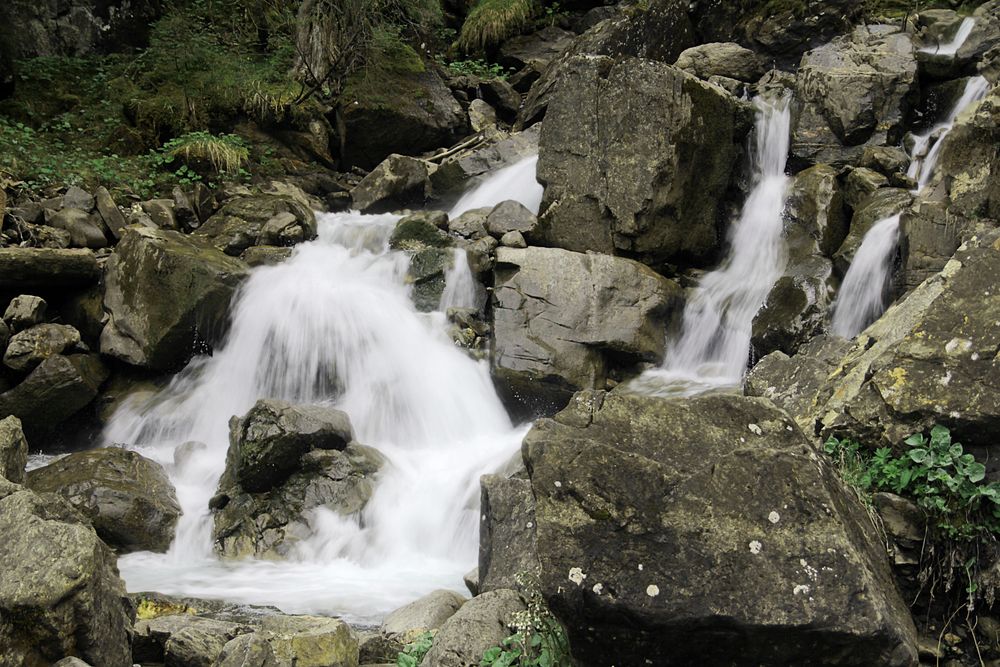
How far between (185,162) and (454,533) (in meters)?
8.67

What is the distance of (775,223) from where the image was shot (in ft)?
34.9

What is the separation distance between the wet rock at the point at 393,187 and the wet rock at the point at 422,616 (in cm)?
929

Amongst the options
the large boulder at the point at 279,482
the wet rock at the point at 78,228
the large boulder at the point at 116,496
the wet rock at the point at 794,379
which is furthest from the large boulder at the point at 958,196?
the wet rock at the point at 78,228

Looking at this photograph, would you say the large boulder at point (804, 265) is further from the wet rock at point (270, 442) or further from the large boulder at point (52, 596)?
the large boulder at point (52, 596)

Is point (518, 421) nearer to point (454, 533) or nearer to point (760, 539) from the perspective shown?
point (454, 533)

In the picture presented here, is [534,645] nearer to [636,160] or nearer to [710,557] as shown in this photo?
[710,557]

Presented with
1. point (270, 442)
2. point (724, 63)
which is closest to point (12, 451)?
point (270, 442)

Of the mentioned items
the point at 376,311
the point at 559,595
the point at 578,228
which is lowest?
the point at 376,311

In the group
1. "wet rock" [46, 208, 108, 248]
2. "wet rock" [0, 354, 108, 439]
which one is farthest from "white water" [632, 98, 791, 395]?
"wet rock" [46, 208, 108, 248]

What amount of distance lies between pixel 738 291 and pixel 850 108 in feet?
11.8

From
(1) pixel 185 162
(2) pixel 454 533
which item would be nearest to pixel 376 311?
(2) pixel 454 533

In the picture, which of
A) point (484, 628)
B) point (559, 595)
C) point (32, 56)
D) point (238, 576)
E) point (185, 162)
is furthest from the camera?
point (32, 56)

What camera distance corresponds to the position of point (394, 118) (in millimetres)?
14938

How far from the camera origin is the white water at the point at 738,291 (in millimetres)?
9086
